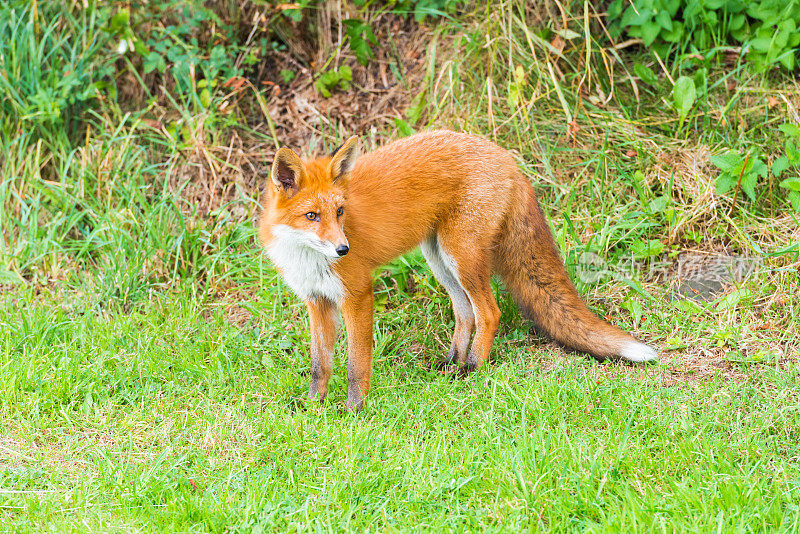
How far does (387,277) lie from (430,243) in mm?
761

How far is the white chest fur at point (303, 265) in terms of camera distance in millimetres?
4176

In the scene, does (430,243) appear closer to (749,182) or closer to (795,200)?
(749,182)

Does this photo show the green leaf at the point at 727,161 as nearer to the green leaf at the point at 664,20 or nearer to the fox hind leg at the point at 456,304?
the green leaf at the point at 664,20

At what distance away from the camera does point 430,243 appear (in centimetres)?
496

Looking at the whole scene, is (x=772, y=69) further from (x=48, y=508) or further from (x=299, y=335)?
(x=48, y=508)

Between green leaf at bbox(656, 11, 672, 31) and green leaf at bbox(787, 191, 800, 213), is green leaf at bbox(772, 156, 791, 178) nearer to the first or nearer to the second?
green leaf at bbox(787, 191, 800, 213)

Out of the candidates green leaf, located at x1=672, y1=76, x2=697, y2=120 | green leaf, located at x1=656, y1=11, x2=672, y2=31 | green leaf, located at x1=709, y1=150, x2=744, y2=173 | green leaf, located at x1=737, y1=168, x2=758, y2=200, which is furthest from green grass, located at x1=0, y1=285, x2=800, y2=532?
green leaf, located at x1=656, y1=11, x2=672, y2=31

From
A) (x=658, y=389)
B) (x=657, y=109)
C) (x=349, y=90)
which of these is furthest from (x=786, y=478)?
(x=349, y=90)

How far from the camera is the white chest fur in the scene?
13.7 feet

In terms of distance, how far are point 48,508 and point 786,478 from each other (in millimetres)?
3304

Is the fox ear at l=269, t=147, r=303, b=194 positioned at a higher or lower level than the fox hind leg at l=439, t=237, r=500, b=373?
higher

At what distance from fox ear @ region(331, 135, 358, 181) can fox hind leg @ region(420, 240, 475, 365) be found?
3.10 feet

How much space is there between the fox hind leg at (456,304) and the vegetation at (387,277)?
20cm

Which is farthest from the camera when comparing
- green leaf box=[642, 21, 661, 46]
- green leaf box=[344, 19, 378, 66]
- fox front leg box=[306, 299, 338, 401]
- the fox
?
green leaf box=[344, 19, 378, 66]
